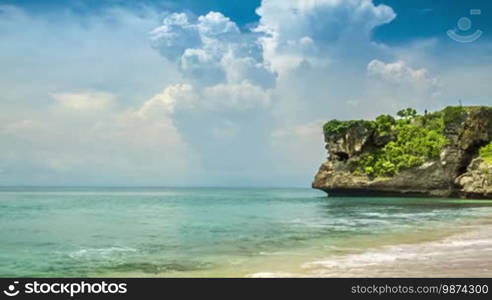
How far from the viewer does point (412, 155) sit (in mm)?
45562

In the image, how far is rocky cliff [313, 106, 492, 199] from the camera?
42000mm

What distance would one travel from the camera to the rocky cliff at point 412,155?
42000 millimetres

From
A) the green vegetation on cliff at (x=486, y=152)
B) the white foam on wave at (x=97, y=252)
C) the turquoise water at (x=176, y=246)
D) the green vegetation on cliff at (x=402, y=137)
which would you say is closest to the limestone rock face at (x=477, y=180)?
the green vegetation on cliff at (x=486, y=152)

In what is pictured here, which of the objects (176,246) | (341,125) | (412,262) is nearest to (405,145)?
(341,125)

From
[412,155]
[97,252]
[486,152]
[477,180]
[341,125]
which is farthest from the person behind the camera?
[341,125]

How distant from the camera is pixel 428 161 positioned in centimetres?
4512

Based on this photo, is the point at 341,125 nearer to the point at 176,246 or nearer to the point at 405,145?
the point at 405,145

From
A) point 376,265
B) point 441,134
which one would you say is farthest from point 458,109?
point 376,265

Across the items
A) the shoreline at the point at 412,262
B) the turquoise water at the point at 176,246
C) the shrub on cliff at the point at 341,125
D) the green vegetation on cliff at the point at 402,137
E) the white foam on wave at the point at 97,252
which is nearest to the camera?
the shoreline at the point at 412,262

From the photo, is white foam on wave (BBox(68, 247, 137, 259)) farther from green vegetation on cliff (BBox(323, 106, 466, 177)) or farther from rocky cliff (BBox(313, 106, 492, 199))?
green vegetation on cliff (BBox(323, 106, 466, 177))

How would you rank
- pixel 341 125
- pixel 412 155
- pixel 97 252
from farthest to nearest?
pixel 341 125, pixel 412 155, pixel 97 252

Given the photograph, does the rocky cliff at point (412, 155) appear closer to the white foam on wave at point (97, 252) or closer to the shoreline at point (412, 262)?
the shoreline at point (412, 262)

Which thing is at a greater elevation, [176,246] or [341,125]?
[341,125]

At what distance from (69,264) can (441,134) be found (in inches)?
1623
